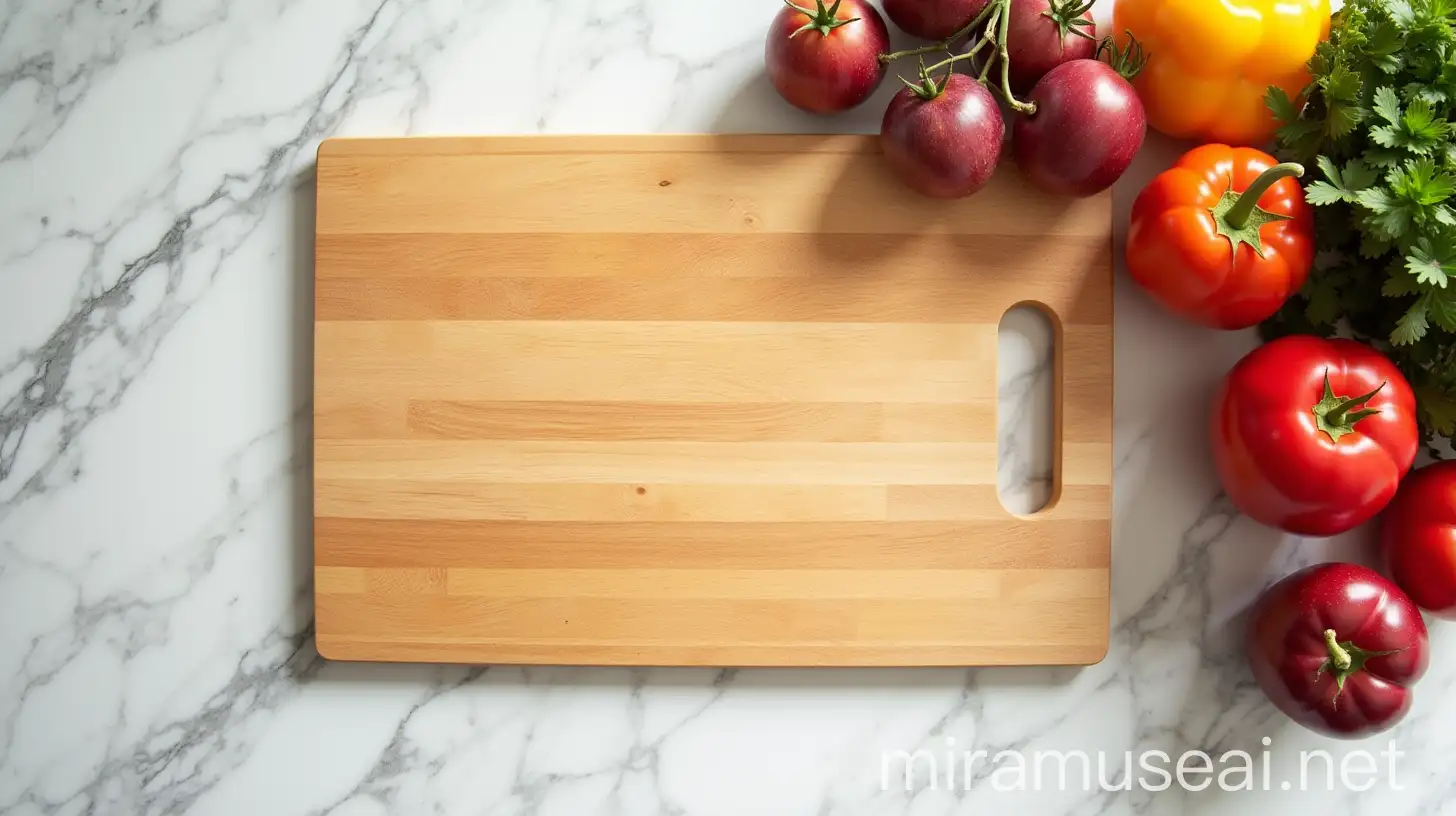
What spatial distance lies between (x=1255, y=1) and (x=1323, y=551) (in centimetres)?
66

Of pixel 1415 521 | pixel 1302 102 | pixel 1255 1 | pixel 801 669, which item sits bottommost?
pixel 801 669

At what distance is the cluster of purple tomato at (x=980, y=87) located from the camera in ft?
3.28

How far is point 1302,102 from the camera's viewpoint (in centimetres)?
104

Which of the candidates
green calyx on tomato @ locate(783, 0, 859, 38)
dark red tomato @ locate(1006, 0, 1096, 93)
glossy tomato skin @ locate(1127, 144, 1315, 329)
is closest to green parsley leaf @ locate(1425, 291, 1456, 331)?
glossy tomato skin @ locate(1127, 144, 1315, 329)

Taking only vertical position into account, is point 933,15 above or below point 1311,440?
above

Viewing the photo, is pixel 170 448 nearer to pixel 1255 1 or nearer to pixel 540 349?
pixel 540 349

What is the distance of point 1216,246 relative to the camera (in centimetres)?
98

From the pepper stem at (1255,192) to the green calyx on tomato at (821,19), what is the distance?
451 millimetres

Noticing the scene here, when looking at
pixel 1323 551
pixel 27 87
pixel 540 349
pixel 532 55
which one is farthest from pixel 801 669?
pixel 27 87

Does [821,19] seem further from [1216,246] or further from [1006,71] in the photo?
[1216,246]

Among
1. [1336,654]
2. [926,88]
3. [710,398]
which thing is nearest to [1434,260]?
[1336,654]

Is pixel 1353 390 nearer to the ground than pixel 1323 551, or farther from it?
farther from it

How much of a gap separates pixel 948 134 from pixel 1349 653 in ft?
2.33

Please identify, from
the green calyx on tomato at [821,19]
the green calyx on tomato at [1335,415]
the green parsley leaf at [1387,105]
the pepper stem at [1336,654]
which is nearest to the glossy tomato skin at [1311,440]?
the green calyx on tomato at [1335,415]
